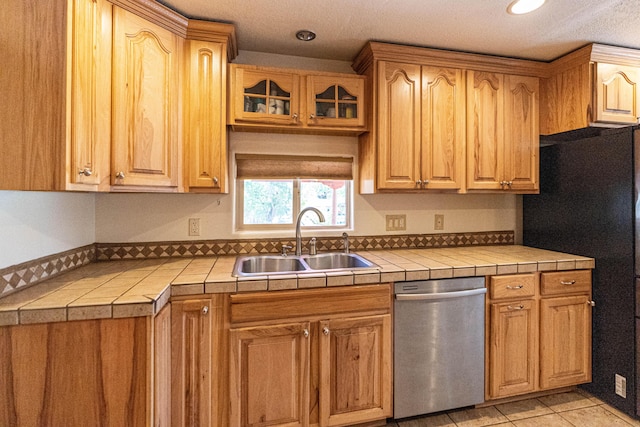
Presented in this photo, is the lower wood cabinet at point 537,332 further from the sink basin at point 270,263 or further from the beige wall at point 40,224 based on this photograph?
the beige wall at point 40,224

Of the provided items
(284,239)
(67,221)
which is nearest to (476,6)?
(284,239)

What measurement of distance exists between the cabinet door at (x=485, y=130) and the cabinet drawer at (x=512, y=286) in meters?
0.65

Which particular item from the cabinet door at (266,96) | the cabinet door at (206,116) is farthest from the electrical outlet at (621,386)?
the cabinet door at (206,116)

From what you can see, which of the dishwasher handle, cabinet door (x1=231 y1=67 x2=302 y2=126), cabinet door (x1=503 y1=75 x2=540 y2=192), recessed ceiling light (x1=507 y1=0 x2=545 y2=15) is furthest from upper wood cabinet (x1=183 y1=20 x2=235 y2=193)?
cabinet door (x1=503 y1=75 x2=540 y2=192)

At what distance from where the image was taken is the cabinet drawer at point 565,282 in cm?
195

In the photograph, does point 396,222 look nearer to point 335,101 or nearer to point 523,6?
point 335,101

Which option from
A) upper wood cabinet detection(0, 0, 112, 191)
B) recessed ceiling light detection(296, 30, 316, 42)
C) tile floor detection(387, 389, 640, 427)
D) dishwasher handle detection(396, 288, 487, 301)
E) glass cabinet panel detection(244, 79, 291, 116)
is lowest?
tile floor detection(387, 389, 640, 427)

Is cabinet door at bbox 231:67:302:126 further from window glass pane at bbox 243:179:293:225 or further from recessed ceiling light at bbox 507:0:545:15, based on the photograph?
recessed ceiling light at bbox 507:0:545:15

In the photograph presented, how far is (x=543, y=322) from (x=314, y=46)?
2287mm

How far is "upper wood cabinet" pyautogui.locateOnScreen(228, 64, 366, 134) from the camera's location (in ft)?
6.23

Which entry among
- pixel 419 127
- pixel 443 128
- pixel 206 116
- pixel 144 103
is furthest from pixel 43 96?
pixel 443 128

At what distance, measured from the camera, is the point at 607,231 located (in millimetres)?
1941

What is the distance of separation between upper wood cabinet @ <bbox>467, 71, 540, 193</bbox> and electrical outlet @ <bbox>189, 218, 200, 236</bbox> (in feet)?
6.15

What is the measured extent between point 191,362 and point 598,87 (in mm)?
2963
